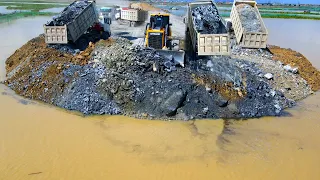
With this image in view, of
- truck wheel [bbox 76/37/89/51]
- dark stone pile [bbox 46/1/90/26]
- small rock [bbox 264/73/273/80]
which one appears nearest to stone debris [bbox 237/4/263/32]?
small rock [bbox 264/73/273/80]

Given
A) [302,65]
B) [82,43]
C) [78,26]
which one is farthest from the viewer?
[82,43]

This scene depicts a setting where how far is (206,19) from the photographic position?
14.5 metres

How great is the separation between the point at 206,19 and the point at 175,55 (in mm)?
3373

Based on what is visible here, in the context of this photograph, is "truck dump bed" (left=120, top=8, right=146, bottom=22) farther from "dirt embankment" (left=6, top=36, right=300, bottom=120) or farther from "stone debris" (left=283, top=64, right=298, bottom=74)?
"stone debris" (left=283, top=64, right=298, bottom=74)

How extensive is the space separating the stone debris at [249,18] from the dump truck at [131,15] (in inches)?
279

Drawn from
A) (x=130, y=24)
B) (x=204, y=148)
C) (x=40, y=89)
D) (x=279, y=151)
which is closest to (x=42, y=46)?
(x=40, y=89)

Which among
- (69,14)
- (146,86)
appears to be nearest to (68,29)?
(69,14)

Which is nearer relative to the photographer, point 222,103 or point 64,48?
point 222,103

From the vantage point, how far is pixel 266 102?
11828 mm

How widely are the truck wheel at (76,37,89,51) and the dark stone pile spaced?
4.24 feet

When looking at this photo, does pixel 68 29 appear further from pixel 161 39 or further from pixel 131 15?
pixel 131 15

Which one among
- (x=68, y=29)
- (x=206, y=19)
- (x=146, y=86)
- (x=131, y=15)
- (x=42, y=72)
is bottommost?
(x=146, y=86)

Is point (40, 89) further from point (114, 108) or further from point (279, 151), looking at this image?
point (279, 151)

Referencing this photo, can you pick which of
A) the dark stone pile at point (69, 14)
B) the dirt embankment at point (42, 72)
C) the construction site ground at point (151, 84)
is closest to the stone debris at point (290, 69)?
the construction site ground at point (151, 84)
